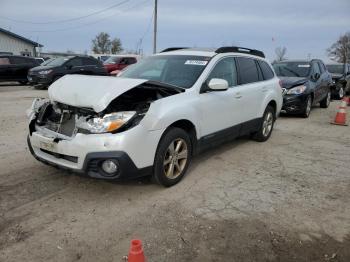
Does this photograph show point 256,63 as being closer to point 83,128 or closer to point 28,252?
point 83,128

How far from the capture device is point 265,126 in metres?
7.11

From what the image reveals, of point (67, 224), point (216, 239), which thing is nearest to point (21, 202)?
point (67, 224)

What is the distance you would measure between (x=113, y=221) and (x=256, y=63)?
4.36 meters

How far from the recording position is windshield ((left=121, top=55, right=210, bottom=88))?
498 cm

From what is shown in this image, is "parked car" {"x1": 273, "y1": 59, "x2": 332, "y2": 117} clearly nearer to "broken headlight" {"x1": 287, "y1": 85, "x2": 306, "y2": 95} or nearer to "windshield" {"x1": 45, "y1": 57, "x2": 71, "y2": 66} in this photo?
"broken headlight" {"x1": 287, "y1": 85, "x2": 306, "y2": 95}

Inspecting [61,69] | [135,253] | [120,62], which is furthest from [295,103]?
[120,62]

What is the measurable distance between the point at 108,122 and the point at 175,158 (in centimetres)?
108

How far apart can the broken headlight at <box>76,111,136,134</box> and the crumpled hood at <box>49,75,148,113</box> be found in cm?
14

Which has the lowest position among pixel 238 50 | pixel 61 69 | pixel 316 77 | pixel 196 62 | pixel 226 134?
pixel 226 134

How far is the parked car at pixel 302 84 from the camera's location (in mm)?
10117

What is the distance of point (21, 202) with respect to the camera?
12.9 feet

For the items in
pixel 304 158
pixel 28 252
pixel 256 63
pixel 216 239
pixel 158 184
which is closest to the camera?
pixel 28 252

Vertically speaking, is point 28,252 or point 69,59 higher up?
point 69,59

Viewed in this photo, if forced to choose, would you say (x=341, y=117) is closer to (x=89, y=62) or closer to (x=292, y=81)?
(x=292, y=81)
